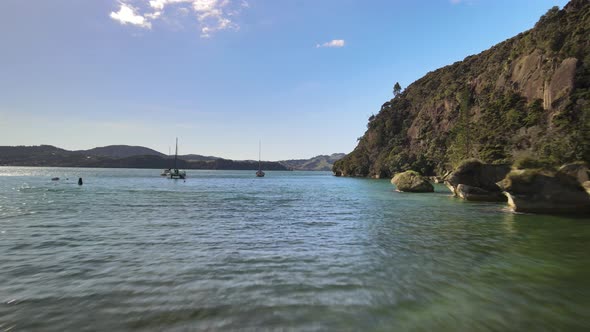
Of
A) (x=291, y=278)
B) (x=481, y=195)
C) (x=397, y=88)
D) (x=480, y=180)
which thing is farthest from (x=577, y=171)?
(x=397, y=88)

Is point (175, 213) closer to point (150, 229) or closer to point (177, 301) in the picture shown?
point (150, 229)

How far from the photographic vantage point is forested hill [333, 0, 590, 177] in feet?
189

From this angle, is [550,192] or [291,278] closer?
[291,278]

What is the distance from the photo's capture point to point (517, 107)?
7844 cm

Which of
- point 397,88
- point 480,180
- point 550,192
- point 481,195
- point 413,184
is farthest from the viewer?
point 397,88

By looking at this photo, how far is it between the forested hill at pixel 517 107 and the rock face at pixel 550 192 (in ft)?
47.8

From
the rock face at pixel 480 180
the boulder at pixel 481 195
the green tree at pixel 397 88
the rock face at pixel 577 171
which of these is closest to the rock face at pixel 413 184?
the rock face at pixel 480 180

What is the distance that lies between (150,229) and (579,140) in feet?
159

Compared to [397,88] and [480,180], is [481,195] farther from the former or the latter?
[397,88]

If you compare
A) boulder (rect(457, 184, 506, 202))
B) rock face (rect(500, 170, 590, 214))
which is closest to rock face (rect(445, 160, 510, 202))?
boulder (rect(457, 184, 506, 202))

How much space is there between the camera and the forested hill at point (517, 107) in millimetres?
57500

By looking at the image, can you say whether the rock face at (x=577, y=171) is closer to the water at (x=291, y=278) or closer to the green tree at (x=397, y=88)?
the water at (x=291, y=278)

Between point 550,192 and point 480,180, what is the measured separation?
14.6m

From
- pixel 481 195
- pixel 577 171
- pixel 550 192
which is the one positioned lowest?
pixel 481 195
